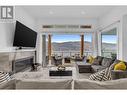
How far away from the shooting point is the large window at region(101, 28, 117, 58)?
275 inches

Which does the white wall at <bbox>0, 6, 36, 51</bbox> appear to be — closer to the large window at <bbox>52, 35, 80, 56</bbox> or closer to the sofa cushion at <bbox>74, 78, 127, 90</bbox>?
the sofa cushion at <bbox>74, 78, 127, 90</bbox>

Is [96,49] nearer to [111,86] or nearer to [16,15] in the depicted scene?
[16,15]

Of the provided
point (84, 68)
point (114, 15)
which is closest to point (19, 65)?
point (84, 68)

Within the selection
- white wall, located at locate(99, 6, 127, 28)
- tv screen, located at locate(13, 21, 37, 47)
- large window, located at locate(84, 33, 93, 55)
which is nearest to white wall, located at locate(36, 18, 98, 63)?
large window, located at locate(84, 33, 93, 55)

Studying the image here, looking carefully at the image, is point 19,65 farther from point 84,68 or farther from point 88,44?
point 88,44

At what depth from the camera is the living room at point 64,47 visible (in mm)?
1875

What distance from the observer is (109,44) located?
7.74 m

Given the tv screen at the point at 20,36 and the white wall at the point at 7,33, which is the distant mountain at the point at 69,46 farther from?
the white wall at the point at 7,33

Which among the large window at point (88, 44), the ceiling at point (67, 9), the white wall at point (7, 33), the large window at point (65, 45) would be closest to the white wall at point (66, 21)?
the ceiling at point (67, 9)
